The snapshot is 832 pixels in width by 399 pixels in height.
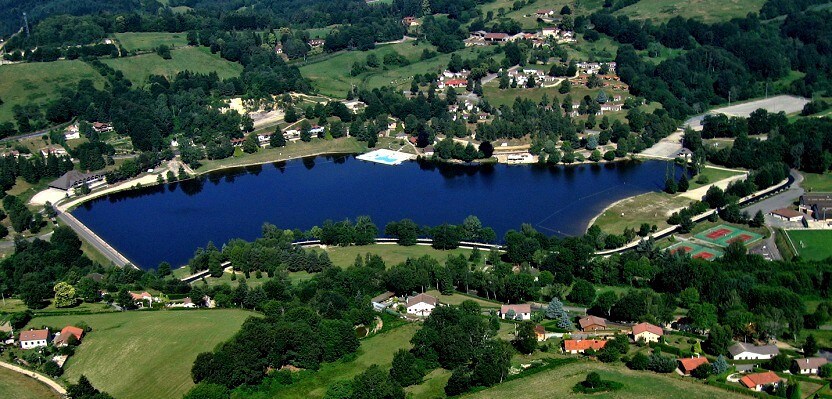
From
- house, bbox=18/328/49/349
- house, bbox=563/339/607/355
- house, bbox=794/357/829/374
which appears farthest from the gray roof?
house, bbox=18/328/49/349

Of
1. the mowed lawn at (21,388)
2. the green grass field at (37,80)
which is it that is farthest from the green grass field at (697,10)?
the mowed lawn at (21,388)

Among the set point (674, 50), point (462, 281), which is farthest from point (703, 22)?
point (462, 281)

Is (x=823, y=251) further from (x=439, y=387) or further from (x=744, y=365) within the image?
(x=439, y=387)

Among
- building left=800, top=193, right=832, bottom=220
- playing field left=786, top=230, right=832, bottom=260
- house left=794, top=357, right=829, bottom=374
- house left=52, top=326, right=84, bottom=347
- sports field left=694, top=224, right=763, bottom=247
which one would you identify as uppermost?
house left=52, top=326, right=84, bottom=347

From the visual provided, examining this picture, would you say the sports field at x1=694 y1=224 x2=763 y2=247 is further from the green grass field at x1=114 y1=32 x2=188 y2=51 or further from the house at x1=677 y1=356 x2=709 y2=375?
the green grass field at x1=114 y1=32 x2=188 y2=51

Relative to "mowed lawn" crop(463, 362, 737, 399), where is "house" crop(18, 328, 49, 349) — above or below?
above

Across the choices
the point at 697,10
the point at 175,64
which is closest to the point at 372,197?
the point at 175,64

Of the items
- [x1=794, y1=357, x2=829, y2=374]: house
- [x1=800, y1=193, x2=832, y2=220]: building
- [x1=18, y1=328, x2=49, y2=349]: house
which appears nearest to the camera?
[x1=794, y1=357, x2=829, y2=374]: house
